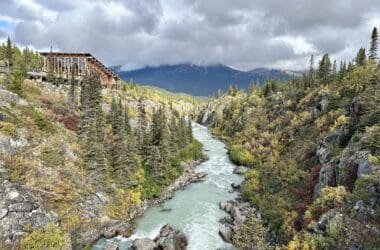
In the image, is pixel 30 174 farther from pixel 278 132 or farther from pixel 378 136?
pixel 278 132

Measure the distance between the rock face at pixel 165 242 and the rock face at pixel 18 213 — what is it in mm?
10181

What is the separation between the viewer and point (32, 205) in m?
34.9

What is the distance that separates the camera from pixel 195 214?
46.3 metres

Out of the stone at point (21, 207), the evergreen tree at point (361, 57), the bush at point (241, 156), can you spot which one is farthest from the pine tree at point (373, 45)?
the stone at point (21, 207)

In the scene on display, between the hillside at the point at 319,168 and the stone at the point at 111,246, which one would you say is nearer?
the hillside at the point at 319,168

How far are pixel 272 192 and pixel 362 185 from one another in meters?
18.7

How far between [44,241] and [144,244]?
10986mm

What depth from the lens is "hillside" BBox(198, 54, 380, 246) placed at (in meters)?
31.0

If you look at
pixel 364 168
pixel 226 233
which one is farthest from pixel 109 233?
pixel 364 168

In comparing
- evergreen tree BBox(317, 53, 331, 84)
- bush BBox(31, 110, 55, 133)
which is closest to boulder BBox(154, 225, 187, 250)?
bush BBox(31, 110, 55, 133)

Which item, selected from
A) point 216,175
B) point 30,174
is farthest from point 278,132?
point 30,174

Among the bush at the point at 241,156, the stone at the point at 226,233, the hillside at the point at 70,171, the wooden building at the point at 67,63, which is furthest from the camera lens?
the wooden building at the point at 67,63

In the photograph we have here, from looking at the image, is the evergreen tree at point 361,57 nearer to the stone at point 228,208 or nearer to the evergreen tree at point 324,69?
the evergreen tree at point 324,69

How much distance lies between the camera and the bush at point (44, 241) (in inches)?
1160
